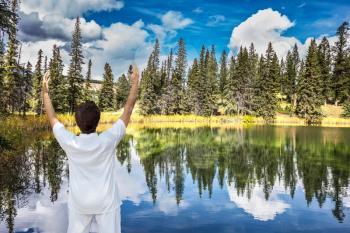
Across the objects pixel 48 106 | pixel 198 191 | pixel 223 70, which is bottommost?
pixel 198 191

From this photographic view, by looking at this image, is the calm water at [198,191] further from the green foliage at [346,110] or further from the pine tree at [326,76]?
the pine tree at [326,76]

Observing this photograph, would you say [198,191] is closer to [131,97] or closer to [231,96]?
[131,97]

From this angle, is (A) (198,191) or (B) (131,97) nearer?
(B) (131,97)

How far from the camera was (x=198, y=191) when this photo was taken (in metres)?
15.3

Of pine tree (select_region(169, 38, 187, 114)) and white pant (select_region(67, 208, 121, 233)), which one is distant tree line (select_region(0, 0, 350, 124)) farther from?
white pant (select_region(67, 208, 121, 233))

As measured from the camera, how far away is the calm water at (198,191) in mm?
10984

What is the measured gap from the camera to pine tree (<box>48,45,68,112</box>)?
62.1m

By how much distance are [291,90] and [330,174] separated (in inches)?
3073

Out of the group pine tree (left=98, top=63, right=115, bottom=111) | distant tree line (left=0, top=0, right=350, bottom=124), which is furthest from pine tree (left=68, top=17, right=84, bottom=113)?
pine tree (left=98, top=63, right=115, bottom=111)

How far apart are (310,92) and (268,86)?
28.4ft

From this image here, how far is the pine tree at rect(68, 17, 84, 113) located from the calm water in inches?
1614

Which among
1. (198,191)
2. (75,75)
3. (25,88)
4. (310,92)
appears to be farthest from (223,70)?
(198,191)

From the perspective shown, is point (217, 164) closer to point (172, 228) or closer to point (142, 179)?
point (142, 179)

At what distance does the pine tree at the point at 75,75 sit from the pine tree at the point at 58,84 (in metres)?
1.19
